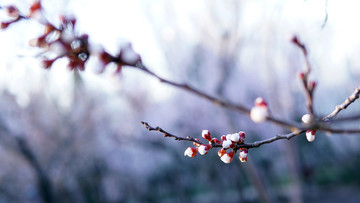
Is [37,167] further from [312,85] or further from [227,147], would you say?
[312,85]

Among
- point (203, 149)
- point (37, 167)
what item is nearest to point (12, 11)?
point (203, 149)

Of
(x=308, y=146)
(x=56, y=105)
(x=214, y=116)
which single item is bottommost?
(x=56, y=105)

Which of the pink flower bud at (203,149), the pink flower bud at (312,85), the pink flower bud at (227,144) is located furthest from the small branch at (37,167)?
the pink flower bud at (312,85)

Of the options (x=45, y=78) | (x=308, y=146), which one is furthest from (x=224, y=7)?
(x=308, y=146)

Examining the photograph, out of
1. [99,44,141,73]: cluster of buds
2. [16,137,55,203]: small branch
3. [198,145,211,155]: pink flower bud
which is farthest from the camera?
[16,137,55,203]: small branch

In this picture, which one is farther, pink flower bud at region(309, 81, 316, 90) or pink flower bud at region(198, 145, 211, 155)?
pink flower bud at region(198, 145, 211, 155)

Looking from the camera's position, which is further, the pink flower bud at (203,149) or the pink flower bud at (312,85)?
the pink flower bud at (203,149)

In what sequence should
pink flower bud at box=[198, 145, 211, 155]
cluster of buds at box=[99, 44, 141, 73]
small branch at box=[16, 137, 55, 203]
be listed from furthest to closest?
small branch at box=[16, 137, 55, 203]
pink flower bud at box=[198, 145, 211, 155]
cluster of buds at box=[99, 44, 141, 73]

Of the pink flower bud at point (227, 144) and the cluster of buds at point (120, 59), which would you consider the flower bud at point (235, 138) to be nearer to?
the pink flower bud at point (227, 144)

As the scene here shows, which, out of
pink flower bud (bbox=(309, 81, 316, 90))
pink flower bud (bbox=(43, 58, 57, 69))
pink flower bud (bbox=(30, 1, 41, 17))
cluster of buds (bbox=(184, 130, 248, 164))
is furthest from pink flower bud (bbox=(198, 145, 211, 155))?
pink flower bud (bbox=(30, 1, 41, 17))

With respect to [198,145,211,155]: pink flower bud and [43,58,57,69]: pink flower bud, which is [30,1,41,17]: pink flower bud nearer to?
[43,58,57,69]: pink flower bud

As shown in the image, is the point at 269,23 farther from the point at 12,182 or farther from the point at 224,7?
the point at 12,182
